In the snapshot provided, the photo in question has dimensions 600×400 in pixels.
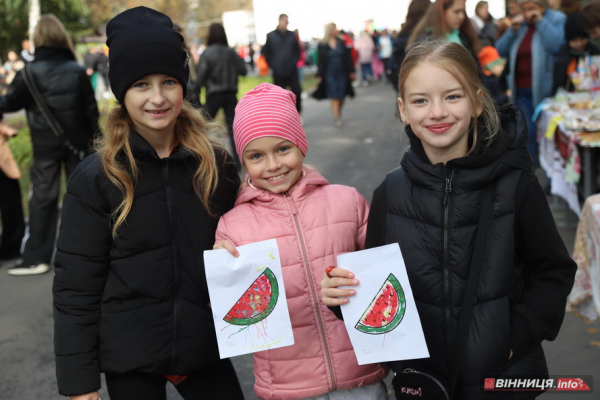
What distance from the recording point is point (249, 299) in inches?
86.8

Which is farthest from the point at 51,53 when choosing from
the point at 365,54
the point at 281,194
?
the point at 365,54

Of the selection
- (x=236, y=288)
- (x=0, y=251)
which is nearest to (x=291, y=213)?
(x=236, y=288)

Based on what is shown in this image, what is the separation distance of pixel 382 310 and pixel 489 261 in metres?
0.34

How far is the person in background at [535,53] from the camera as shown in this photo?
24.4 feet

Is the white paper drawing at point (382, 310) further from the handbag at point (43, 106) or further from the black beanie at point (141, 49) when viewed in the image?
the handbag at point (43, 106)

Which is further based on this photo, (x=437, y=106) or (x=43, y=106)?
(x=43, y=106)

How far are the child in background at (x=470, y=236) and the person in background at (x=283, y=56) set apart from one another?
10.4 metres

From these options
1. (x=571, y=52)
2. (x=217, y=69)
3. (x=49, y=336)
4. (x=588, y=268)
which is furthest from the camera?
(x=217, y=69)

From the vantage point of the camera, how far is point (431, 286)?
2.07m

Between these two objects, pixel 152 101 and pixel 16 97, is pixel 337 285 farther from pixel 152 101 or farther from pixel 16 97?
pixel 16 97

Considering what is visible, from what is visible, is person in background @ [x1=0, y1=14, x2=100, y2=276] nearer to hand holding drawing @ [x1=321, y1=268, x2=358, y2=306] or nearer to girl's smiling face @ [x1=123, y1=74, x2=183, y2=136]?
girl's smiling face @ [x1=123, y1=74, x2=183, y2=136]

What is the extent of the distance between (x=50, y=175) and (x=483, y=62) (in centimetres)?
408

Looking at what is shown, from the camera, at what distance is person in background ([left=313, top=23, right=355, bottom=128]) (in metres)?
13.7

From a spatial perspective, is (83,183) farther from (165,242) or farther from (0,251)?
(0,251)
